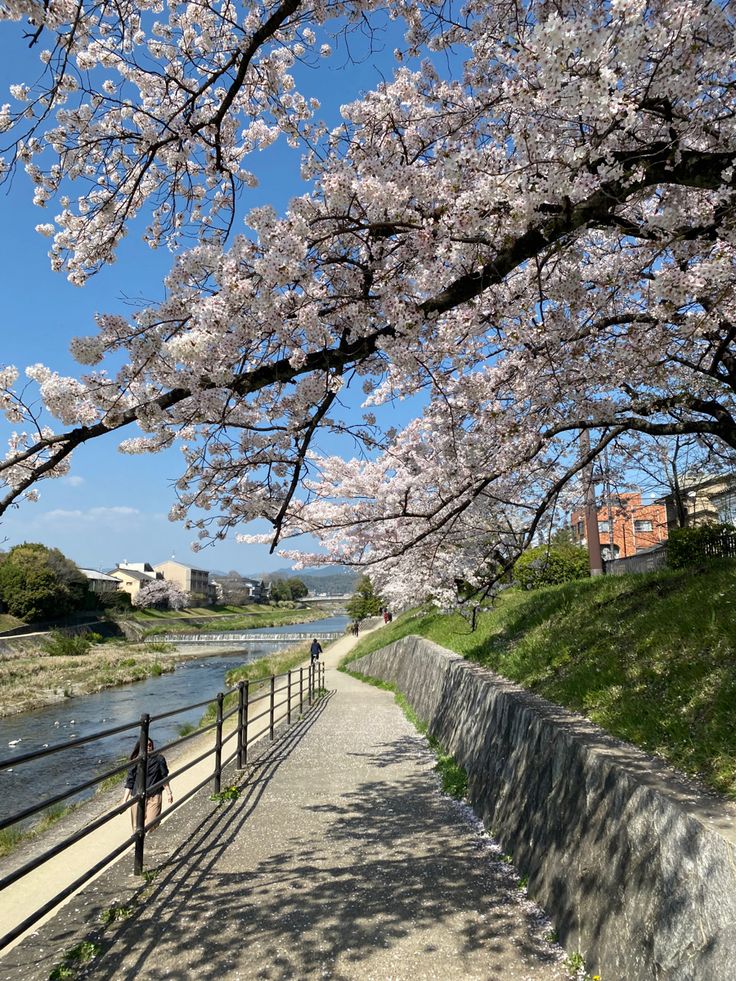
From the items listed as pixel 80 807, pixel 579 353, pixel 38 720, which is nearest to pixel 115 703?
pixel 38 720

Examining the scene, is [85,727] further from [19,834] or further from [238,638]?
[238,638]

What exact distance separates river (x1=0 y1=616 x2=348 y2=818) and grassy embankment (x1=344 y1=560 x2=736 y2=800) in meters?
9.03

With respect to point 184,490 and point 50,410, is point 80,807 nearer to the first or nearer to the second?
point 184,490

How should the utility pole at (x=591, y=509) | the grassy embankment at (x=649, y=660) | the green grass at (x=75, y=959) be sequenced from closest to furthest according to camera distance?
the green grass at (x=75, y=959) → the grassy embankment at (x=649, y=660) → the utility pole at (x=591, y=509)

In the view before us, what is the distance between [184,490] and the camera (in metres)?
5.89

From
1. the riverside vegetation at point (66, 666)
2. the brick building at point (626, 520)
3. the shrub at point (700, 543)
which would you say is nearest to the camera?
the shrub at point (700, 543)

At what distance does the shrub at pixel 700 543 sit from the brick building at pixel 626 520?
1.29 metres

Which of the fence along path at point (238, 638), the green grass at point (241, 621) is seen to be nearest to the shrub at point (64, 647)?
the fence along path at point (238, 638)

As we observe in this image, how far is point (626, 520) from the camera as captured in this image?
16766 mm

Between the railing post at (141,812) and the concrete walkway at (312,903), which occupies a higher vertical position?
the railing post at (141,812)

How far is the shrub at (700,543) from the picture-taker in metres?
11.9

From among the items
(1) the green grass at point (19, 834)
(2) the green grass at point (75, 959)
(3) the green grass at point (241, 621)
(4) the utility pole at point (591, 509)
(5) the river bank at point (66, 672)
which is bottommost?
(3) the green grass at point (241, 621)

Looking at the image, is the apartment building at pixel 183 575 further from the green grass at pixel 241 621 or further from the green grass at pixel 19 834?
the green grass at pixel 19 834

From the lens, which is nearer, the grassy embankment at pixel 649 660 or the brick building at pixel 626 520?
the grassy embankment at pixel 649 660
